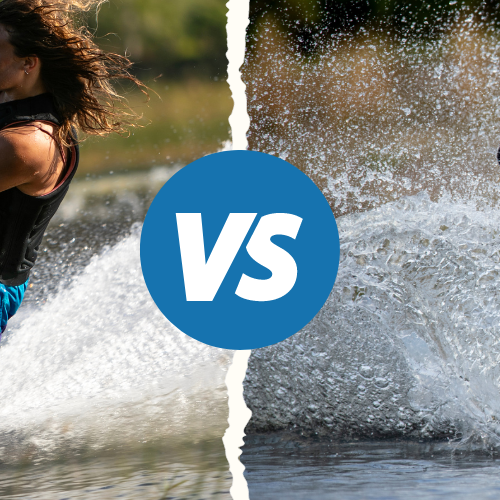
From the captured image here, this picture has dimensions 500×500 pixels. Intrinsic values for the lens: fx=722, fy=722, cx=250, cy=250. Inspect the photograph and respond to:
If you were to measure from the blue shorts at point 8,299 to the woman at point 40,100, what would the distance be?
0.24ft

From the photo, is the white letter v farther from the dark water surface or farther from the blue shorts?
the blue shorts

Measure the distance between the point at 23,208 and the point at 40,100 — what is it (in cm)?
30

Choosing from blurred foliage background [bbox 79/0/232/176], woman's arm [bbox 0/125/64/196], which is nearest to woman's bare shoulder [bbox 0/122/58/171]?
woman's arm [bbox 0/125/64/196]

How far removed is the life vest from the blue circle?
1.16 meters

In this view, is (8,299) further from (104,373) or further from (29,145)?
(104,373)

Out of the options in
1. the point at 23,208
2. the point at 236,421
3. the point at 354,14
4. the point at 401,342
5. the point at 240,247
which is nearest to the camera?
the point at 23,208

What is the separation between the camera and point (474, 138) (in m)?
6.86

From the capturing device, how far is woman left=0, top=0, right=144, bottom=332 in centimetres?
191

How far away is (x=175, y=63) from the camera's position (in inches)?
602

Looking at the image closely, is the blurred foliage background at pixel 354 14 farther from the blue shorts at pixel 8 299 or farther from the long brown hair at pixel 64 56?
the blue shorts at pixel 8 299

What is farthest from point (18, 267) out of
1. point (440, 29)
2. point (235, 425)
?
point (440, 29)

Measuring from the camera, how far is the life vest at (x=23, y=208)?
1.92 metres

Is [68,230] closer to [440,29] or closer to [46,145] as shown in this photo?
[46,145]

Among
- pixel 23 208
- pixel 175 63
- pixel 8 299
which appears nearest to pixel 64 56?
pixel 23 208
